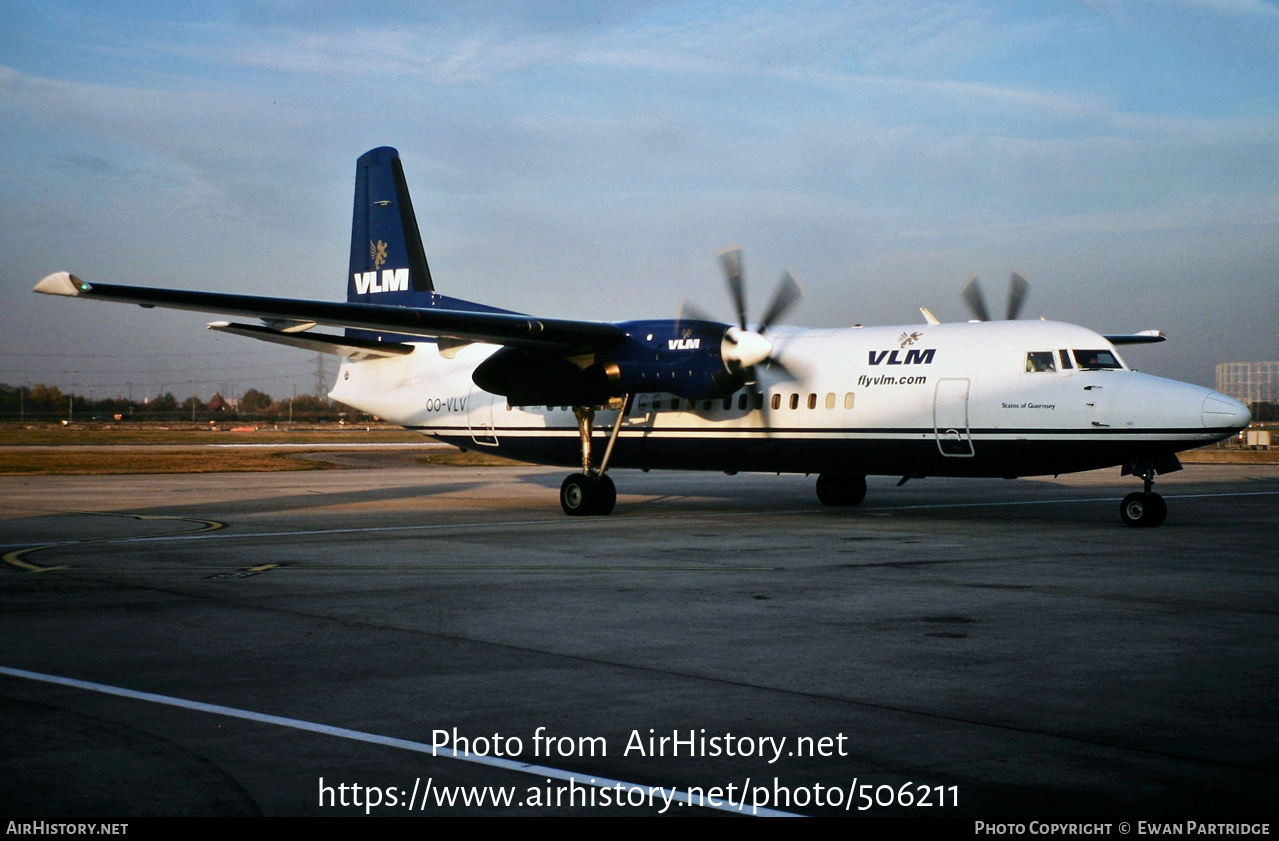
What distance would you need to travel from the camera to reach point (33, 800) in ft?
15.5

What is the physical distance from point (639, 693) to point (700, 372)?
45.2ft

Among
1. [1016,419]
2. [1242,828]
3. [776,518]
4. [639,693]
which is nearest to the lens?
[1242,828]

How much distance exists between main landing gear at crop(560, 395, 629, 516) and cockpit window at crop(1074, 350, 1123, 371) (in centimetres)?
838

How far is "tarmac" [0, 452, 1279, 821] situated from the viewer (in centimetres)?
496

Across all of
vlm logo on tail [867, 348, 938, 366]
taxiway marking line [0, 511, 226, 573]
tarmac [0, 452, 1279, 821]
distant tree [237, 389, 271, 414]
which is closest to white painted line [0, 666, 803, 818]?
tarmac [0, 452, 1279, 821]

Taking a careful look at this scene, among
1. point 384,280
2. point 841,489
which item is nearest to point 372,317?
point 384,280

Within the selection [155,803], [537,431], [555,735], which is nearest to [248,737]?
[155,803]

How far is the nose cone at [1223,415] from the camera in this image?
16.3m

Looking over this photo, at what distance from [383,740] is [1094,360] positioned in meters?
15.0

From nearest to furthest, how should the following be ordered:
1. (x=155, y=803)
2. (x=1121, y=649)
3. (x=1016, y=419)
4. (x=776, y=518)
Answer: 1. (x=155, y=803)
2. (x=1121, y=649)
3. (x=1016, y=419)
4. (x=776, y=518)

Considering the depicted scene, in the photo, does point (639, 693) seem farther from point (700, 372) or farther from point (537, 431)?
point (537, 431)

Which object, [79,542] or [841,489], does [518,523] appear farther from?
[841,489]

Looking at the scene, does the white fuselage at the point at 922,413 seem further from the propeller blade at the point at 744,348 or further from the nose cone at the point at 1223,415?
the propeller blade at the point at 744,348

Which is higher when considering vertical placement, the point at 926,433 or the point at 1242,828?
the point at 926,433
